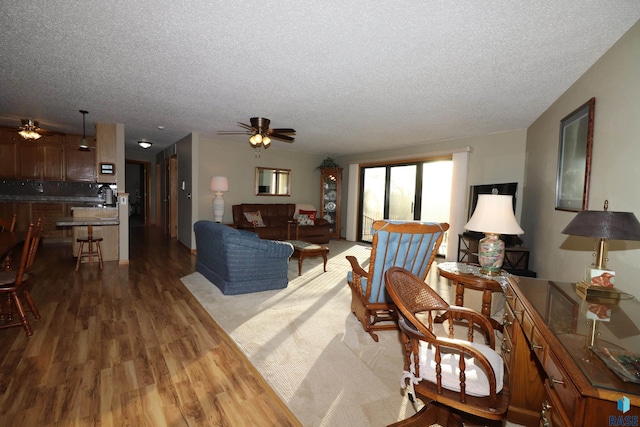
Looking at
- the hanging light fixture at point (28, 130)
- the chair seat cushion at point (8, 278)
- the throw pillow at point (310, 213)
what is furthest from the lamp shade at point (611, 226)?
the hanging light fixture at point (28, 130)

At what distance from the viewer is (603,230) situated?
5.29ft

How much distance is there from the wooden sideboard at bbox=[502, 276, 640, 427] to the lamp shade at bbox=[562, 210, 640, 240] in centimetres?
35

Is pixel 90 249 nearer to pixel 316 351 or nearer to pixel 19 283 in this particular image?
pixel 19 283

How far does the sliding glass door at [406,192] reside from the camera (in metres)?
6.25

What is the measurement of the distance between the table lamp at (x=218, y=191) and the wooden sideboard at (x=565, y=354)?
5.44 metres

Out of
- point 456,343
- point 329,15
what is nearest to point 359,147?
point 329,15

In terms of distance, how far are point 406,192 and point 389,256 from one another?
466 centimetres

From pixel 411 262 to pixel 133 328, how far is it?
2572 mm

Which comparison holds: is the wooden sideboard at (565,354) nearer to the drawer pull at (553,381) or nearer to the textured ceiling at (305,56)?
the drawer pull at (553,381)

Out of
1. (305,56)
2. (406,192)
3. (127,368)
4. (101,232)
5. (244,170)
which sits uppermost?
(305,56)

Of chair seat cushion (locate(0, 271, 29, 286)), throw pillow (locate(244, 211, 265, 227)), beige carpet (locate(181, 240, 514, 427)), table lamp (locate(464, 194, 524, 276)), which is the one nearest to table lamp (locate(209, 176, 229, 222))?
throw pillow (locate(244, 211, 265, 227))

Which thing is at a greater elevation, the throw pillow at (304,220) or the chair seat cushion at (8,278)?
the throw pillow at (304,220)

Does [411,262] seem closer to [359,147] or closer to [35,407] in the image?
[35,407]

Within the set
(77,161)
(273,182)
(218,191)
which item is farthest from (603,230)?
(77,161)
